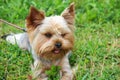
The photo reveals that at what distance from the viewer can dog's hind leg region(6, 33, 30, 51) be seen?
710 cm

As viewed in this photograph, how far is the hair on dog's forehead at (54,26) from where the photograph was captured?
5969 mm

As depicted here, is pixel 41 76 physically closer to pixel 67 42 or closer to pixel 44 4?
pixel 67 42

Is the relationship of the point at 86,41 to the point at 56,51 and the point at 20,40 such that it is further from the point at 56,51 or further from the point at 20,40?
the point at 56,51

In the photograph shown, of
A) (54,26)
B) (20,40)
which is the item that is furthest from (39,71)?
(20,40)

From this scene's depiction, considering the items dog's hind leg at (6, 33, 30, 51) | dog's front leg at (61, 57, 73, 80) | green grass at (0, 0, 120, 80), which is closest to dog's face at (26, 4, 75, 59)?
dog's front leg at (61, 57, 73, 80)

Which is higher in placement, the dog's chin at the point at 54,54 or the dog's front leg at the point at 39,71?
the dog's chin at the point at 54,54

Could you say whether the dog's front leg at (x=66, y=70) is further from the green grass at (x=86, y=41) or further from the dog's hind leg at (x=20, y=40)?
the dog's hind leg at (x=20, y=40)

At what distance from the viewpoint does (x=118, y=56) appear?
6.85m

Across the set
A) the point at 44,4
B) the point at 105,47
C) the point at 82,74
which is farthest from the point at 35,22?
the point at 44,4

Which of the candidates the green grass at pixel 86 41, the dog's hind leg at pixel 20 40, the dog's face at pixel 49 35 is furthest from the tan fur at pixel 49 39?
the dog's hind leg at pixel 20 40

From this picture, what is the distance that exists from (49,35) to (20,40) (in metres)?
1.43

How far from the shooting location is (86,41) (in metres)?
7.45

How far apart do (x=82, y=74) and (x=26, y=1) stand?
11.8 feet

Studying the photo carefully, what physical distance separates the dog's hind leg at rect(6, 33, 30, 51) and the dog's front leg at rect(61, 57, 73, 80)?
2.95 feet
